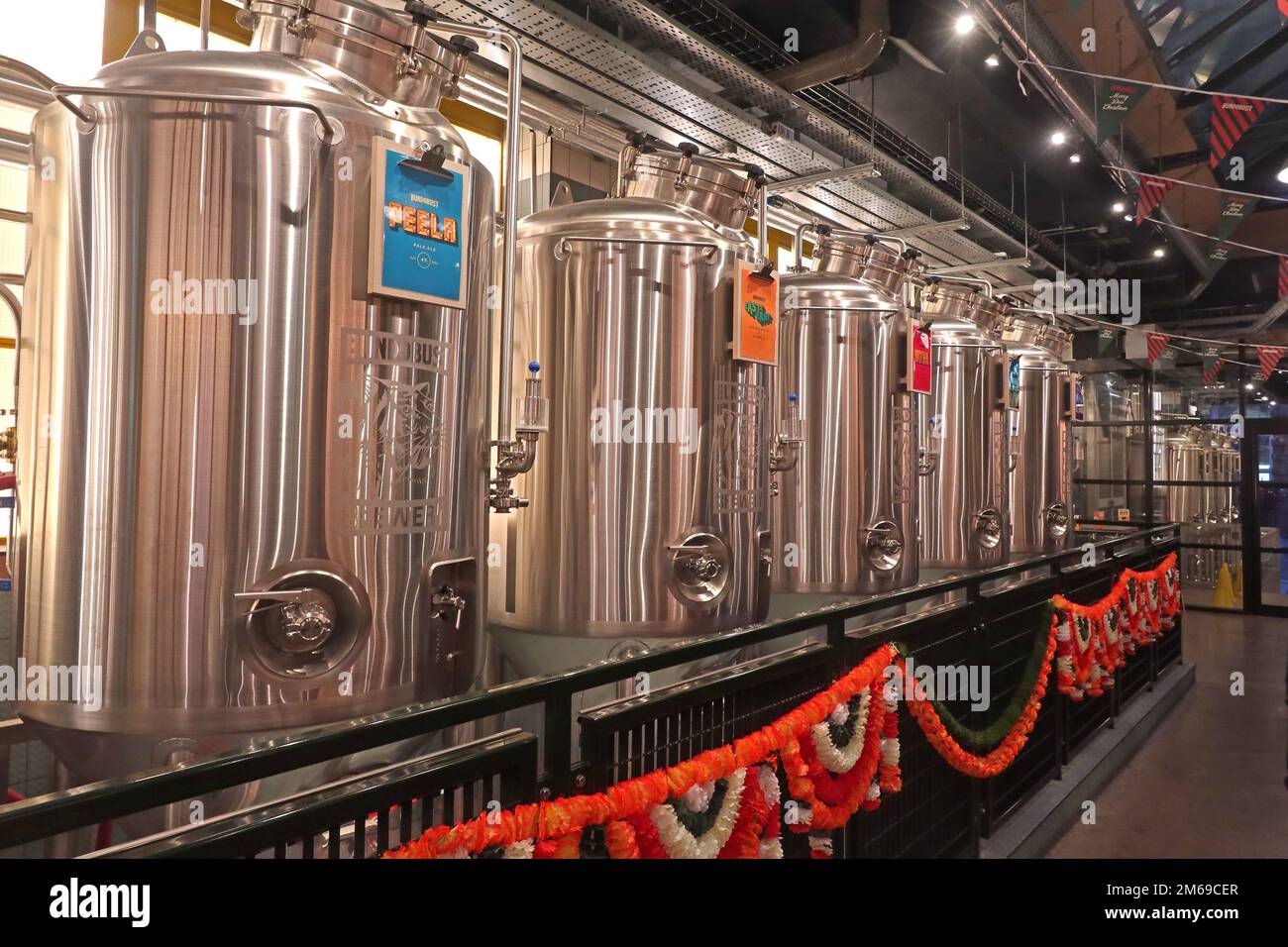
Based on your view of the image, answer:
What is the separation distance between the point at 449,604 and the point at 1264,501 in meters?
11.9

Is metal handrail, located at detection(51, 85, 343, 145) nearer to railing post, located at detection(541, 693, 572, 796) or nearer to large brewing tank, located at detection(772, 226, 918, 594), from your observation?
railing post, located at detection(541, 693, 572, 796)

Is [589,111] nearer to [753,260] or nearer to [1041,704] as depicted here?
[753,260]

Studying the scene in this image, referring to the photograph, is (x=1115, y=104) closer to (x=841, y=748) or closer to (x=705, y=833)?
(x=841, y=748)

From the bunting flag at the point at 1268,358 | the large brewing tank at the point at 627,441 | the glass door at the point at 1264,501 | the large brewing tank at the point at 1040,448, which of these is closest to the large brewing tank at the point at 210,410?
the large brewing tank at the point at 627,441

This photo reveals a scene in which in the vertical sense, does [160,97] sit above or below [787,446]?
above

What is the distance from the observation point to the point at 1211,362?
1105cm

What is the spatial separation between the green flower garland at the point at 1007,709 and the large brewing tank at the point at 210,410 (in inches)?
73.1

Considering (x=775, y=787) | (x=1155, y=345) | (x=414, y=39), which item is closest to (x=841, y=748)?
(x=775, y=787)

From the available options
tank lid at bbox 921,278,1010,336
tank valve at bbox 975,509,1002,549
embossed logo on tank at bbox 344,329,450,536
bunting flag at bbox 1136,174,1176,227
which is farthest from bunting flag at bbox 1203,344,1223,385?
embossed logo on tank at bbox 344,329,450,536

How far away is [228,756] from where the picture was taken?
4.44 feet

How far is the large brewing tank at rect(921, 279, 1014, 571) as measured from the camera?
5574mm

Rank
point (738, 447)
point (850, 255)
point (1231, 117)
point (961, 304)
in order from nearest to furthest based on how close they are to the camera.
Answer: point (738, 447), point (1231, 117), point (850, 255), point (961, 304)

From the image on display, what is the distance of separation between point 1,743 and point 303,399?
1620 mm

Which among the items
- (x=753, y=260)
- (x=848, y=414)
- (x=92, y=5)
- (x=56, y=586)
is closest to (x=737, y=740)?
(x=56, y=586)
